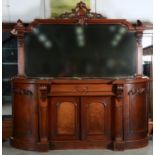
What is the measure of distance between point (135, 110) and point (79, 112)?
734mm

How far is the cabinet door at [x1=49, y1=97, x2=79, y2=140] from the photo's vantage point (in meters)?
3.91

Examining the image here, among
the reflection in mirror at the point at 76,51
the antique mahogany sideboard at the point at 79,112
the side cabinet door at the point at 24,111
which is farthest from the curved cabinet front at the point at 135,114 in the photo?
→ the side cabinet door at the point at 24,111

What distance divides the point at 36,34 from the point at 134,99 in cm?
158

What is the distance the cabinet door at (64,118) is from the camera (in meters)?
3.91

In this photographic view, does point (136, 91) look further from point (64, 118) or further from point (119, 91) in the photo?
point (64, 118)

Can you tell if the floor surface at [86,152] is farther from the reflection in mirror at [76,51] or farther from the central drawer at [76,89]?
the reflection in mirror at [76,51]

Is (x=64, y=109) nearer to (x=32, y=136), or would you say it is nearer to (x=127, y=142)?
(x=32, y=136)

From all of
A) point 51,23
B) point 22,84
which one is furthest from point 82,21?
point 22,84

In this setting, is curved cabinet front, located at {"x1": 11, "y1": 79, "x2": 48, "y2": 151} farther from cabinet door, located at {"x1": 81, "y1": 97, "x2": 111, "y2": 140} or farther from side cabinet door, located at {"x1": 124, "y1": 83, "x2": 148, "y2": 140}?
side cabinet door, located at {"x1": 124, "y1": 83, "x2": 148, "y2": 140}

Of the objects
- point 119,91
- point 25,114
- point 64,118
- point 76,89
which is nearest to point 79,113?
point 64,118

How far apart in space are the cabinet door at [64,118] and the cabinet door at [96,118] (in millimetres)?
104

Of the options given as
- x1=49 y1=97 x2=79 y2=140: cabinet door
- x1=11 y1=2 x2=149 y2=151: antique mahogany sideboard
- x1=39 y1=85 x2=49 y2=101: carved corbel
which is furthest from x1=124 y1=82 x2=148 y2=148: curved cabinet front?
x1=39 y1=85 x2=49 y2=101: carved corbel

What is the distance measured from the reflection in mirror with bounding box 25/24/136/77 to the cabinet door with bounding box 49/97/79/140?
16.5 inches

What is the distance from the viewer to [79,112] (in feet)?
12.9
